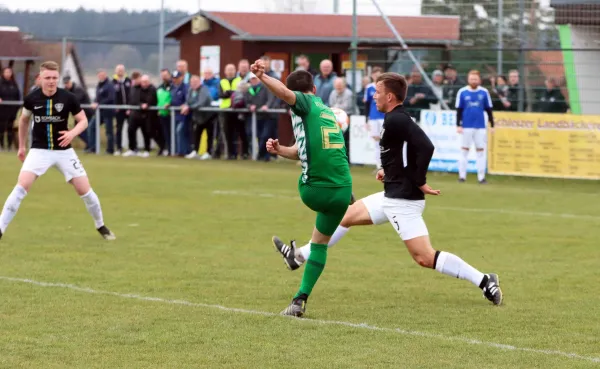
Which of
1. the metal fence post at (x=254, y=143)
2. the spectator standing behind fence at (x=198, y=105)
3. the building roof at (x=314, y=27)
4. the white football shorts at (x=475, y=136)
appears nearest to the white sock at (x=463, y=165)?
the white football shorts at (x=475, y=136)

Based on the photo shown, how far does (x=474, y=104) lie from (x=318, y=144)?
13.3 m

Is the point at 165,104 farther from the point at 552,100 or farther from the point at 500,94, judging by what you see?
the point at 552,100

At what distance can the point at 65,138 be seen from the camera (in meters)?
12.6

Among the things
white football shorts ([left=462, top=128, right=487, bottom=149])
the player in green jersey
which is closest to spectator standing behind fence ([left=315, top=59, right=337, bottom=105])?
white football shorts ([left=462, top=128, right=487, bottom=149])

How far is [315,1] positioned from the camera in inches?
1209

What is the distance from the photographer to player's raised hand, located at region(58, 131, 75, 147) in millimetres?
12555

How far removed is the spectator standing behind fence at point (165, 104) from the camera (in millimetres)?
28266

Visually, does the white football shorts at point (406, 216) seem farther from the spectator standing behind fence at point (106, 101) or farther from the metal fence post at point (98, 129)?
the metal fence post at point (98, 129)

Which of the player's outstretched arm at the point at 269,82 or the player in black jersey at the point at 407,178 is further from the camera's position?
the player in black jersey at the point at 407,178

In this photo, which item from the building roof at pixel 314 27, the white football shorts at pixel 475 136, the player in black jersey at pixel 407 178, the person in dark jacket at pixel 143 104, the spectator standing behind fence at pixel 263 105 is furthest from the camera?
the building roof at pixel 314 27

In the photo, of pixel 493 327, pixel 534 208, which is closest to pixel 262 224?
pixel 534 208

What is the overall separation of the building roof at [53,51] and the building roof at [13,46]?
3.20 feet

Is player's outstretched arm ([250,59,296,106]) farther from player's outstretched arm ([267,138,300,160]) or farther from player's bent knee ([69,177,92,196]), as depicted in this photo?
player's bent knee ([69,177,92,196])

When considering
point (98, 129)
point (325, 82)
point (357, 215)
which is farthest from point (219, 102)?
point (357, 215)
